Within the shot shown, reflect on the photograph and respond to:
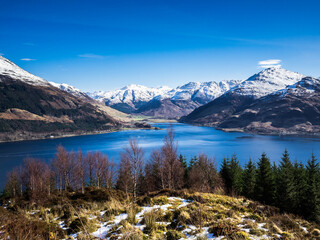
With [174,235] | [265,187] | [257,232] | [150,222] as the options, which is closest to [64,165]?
[265,187]

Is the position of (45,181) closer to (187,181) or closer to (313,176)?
(187,181)

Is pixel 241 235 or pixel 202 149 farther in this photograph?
pixel 202 149

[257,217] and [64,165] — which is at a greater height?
[257,217]

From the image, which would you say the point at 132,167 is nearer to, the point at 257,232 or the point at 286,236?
the point at 257,232

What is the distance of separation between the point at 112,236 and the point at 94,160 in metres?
44.6

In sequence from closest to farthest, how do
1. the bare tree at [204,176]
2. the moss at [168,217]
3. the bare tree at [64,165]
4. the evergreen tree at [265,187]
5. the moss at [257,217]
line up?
1. the moss at [168,217]
2. the moss at [257,217]
3. the evergreen tree at [265,187]
4. the bare tree at [204,176]
5. the bare tree at [64,165]

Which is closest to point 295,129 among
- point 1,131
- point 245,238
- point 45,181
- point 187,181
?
point 187,181

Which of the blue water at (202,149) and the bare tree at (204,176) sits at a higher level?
the bare tree at (204,176)

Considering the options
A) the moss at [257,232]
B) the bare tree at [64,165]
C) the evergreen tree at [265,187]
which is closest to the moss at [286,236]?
the moss at [257,232]

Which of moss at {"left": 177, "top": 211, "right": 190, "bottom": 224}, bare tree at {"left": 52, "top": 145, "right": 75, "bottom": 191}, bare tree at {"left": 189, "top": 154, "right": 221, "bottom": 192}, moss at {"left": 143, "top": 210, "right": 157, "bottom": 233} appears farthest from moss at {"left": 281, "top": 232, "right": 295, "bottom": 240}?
bare tree at {"left": 52, "top": 145, "right": 75, "bottom": 191}

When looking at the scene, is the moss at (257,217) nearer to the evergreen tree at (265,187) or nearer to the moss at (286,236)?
the moss at (286,236)

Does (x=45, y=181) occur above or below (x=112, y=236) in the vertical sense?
below

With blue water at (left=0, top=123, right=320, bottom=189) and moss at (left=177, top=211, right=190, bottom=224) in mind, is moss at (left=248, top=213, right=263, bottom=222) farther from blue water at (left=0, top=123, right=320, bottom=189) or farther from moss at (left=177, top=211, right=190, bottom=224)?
blue water at (left=0, top=123, right=320, bottom=189)

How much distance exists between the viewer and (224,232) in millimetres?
5461
